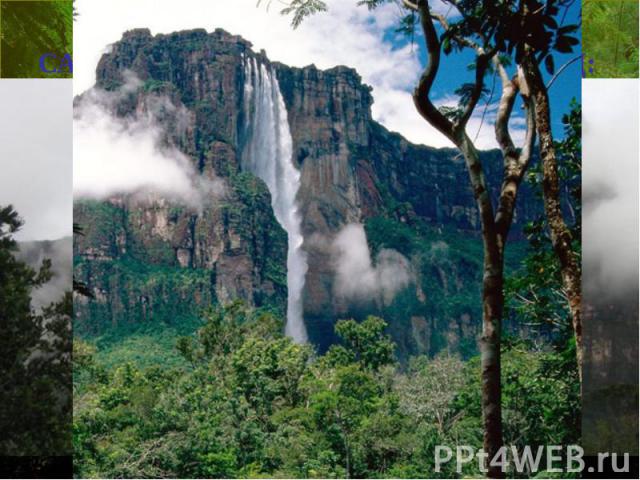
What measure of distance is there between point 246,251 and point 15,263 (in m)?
5.63

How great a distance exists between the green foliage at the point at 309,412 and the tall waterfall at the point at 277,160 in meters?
1.00

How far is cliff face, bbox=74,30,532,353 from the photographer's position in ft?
23.1

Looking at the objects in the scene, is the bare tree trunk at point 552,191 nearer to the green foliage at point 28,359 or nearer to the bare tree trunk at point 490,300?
the bare tree trunk at point 490,300

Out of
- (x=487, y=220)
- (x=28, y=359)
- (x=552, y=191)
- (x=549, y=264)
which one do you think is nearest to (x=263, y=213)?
(x=549, y=264)

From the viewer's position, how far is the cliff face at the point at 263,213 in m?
7.04

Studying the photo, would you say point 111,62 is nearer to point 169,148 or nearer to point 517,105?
point 169,148

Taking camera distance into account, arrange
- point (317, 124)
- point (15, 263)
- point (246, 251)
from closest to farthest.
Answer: point (15, 263) < point (317, 124) < point (246, 251)

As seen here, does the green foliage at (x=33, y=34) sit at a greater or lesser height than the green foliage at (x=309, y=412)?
greater

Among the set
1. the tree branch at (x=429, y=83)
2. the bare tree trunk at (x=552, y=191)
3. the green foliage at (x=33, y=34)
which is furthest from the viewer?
the green foliage at (x=33, y=34)

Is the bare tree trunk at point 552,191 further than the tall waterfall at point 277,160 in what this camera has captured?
No

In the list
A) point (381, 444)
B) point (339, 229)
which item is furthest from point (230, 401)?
point (339, 229)

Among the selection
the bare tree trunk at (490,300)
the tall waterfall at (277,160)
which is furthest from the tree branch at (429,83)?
the tall waterfall at (277,160)

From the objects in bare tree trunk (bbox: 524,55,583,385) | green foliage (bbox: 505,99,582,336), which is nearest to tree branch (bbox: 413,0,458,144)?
bare tree trunk (bbox: 524,55,583,385)

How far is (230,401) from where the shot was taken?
598cm
